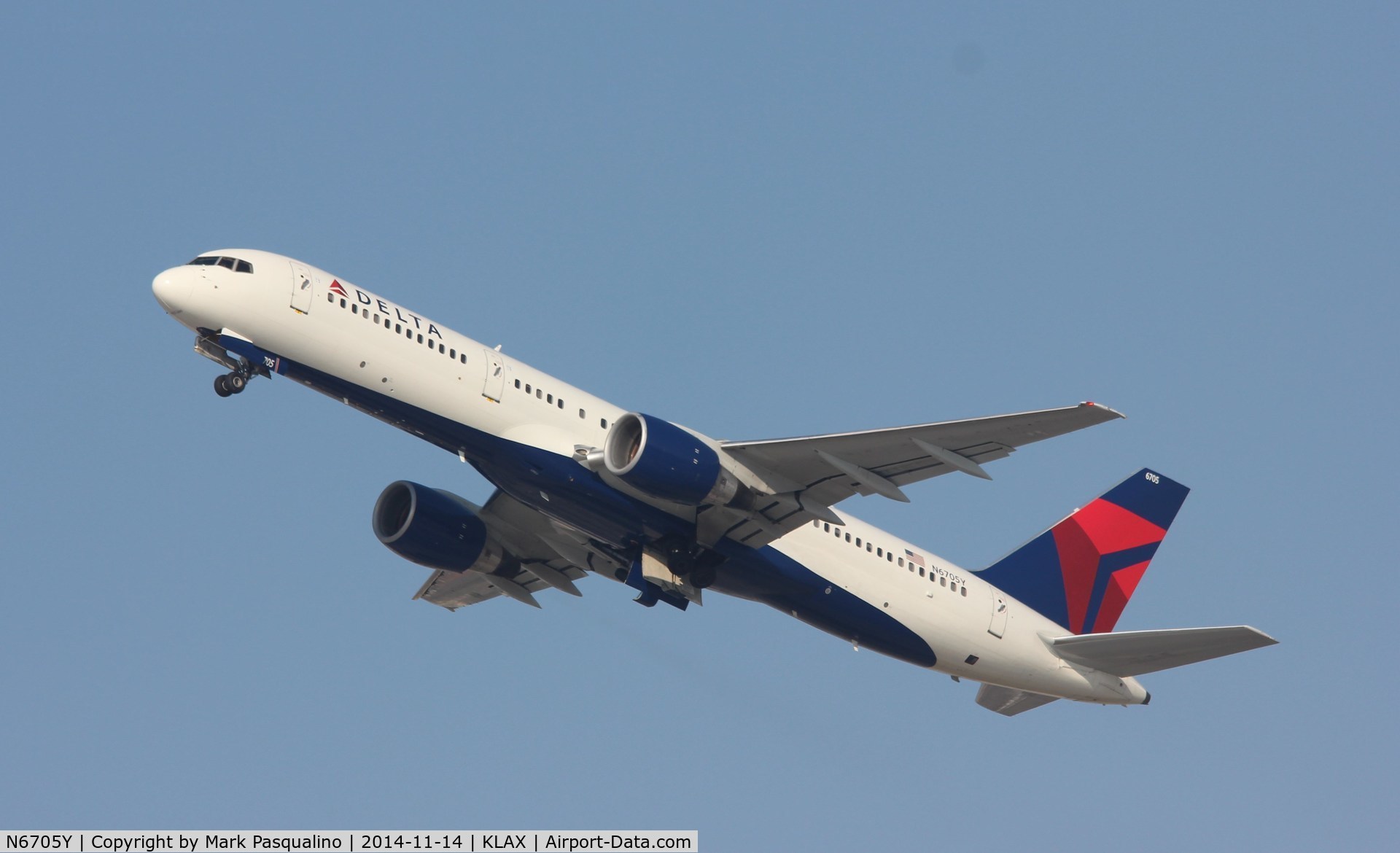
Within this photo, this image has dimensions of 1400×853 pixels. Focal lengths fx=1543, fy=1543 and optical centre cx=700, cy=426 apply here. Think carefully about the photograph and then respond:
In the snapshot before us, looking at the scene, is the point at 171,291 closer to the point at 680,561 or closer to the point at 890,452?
the point at 680,561

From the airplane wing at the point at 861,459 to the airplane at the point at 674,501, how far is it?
0.05 metres

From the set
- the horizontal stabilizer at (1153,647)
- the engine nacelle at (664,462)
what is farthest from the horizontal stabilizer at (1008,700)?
the engine nacelle at (664,462)

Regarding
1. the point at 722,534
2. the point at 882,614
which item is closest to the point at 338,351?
the point at 722,534

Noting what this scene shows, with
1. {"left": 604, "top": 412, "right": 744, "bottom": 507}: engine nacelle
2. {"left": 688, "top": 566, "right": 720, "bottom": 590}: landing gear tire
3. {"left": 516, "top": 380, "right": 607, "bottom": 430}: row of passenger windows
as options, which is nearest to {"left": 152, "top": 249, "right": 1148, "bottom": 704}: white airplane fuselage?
{"left": 516, "top": 380, "right": 607, "bottom": 430}: row of passenger windows

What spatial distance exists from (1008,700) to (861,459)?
10.4 m

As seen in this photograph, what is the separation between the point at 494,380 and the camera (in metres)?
32.2

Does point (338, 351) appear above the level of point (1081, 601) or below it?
above

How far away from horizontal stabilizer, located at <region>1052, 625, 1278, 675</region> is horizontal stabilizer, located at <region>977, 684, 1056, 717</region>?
5.47ft

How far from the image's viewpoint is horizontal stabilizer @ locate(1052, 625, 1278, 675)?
32719mm

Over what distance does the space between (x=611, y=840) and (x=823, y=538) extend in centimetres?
858

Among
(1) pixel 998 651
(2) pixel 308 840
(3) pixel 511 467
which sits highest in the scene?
(3) pixel 511 467

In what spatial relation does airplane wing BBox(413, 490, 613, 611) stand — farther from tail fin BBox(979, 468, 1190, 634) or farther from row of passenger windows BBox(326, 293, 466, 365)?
tail fin BBox(979, 468, 1190, 634)

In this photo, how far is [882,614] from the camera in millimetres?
35406

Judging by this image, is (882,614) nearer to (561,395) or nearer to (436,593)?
(561,395)
